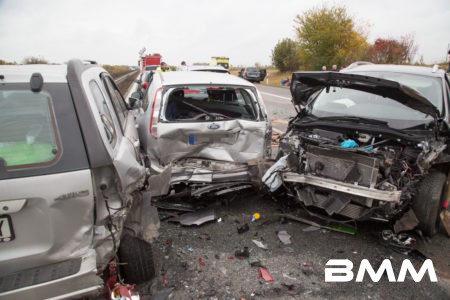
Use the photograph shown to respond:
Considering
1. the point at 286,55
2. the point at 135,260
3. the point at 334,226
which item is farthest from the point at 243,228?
the point at 286,55

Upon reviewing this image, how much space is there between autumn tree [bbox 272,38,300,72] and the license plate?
43.3 meters

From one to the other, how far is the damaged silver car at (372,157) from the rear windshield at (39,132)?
2.42 m

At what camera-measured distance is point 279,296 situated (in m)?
2.79

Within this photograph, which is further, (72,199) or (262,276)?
(262,276)

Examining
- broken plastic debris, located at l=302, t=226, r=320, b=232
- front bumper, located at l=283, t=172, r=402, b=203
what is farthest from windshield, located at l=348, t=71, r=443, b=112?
broken plastic debris, located at l=302, t=226, r=320, b=232

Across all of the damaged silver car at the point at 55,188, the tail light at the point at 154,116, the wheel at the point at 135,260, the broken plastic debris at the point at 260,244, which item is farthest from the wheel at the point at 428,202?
the damaged silver car at the point at 55,188

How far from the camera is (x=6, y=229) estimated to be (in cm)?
192

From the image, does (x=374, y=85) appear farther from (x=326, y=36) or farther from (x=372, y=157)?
(x=326, y=36)

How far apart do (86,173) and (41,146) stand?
32 cm

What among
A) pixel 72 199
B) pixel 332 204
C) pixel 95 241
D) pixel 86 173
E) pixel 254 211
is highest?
pixel 86 173

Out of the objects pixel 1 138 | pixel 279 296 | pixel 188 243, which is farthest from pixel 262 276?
pixel 1 138

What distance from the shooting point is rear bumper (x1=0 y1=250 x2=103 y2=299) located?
73.9 inches

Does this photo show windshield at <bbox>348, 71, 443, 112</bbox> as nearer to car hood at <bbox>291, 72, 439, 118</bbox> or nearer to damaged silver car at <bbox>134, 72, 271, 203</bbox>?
car hood at <bbox>291, 72, 439, 118</bbox>

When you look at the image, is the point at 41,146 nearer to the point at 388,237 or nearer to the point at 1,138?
the point at 1,138
